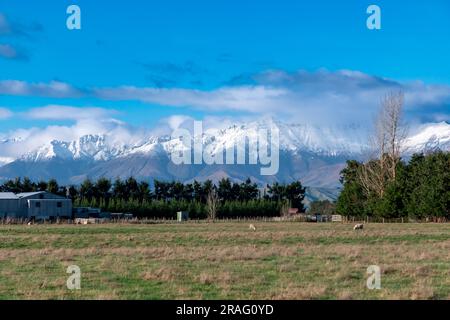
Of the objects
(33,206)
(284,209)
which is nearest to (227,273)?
(33,206)

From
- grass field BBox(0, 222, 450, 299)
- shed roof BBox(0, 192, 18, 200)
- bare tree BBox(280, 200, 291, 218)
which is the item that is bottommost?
grass field BBox(0, 222, 450, 299)

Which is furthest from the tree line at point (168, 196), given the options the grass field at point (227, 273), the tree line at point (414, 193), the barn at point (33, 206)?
the grass field at point (227, 273)

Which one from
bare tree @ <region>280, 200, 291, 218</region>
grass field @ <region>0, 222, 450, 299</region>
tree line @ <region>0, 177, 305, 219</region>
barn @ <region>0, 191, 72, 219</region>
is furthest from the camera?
bare tree @ <region>280, 200, 291, 218</region>

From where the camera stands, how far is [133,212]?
126 meters

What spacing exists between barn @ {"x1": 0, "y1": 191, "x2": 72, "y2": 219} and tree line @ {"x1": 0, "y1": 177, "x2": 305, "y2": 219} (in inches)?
794

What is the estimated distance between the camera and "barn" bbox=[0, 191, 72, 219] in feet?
335

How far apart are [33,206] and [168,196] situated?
60634 mm

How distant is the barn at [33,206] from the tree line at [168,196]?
2016 centimetres

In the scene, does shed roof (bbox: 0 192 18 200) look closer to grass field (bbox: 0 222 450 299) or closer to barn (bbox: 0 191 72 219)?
barn (bbox: 0 191 72 219)

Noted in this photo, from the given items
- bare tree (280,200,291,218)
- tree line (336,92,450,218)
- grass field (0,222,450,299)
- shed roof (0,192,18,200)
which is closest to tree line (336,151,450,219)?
tree line (336,92,450,218)

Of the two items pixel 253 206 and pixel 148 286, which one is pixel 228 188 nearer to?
pixel 253 206

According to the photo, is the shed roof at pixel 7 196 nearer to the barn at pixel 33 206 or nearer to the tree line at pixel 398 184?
the barn at pixel 33 206

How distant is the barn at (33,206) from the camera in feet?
335
